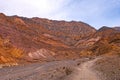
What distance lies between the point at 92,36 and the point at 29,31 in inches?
1957

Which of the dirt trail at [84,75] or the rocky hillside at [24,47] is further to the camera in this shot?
the rocky hillside at [24,47]

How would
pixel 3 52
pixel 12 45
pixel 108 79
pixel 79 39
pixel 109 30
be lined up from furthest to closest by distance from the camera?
1. pixel 79 39
2. pixel 109 30
3. pixel 12 45
4. pixel 3 52
5. pixel 108 79

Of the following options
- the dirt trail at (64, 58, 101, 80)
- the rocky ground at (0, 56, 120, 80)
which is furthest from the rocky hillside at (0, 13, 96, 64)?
the dirt trail at (64, 58, 101, 80)

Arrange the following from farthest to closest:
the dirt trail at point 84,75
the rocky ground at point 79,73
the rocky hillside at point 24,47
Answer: the rocky hillside at point 24,47, the rocky ground at point 79,73, the dirt trail at point 84,75

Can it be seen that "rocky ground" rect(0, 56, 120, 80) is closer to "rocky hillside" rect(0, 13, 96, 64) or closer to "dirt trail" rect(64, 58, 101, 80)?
"dirt trail" rect(64, 58, 101, 80)

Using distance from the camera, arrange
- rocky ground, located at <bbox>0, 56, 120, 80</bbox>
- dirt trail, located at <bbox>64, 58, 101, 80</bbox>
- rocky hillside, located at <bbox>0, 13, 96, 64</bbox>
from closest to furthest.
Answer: dirt trail, located at <bbox>64, 58, 101, 80</bbox>
rocky ground, located at <bbox>0, 56, 120, 80</bbox>
rocky hillside, located at <bbox>0, 13, 96, 64</bbox>

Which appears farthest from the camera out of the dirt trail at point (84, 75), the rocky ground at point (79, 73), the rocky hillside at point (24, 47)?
the rocky hillside at point (24, 47)

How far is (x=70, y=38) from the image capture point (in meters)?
194

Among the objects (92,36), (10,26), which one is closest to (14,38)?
(10,26)

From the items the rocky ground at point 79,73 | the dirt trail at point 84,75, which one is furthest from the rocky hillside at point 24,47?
the dirt trail at point 84,75

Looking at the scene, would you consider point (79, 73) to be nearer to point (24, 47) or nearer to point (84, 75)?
point (84, 75)

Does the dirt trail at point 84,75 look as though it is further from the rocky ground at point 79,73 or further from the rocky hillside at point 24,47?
the rocky hillside at point 24,47

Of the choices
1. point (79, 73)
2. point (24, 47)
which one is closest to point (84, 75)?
point (79, 73)

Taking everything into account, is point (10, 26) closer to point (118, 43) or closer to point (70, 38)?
point (118, 43)
